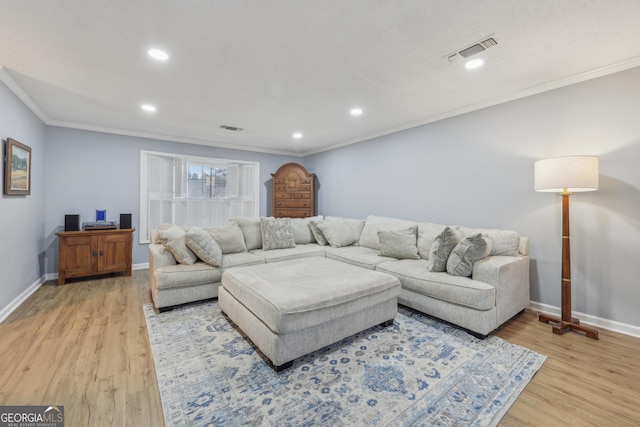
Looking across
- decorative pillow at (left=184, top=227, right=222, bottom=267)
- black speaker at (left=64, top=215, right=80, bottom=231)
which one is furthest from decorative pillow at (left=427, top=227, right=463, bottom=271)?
black speaker at (left=64, top=215, right=80, bottom=231)

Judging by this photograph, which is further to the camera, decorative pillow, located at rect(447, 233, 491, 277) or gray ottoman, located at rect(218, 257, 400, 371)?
decorative pillow, located at rect(447, 233, 491, 277)

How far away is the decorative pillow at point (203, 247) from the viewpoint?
10.2ft

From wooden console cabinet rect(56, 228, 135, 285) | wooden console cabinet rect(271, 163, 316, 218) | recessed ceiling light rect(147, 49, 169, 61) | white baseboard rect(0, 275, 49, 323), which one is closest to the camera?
recessed ceiling light rect(147, 49, 169, 61)

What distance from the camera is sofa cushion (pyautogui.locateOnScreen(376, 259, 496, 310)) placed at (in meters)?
2.32

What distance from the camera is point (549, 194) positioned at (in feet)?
9.36

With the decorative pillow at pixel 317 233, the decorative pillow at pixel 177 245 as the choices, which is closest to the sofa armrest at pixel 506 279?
the decorative pillow at pixel 317 233

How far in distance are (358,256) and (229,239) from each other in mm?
1766

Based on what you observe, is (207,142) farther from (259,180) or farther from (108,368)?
(108,368)

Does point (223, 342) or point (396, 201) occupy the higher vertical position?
point (396, 201)

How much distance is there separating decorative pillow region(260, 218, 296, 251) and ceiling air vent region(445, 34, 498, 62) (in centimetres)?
296

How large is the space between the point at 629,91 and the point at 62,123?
6939mm

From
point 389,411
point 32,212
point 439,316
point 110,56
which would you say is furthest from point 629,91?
point 32,212

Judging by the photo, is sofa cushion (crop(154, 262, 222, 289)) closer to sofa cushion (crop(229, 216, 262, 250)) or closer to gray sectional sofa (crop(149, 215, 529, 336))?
gray sectional sofa (crop(149, 215, 529, 336))

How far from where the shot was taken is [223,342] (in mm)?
2258
